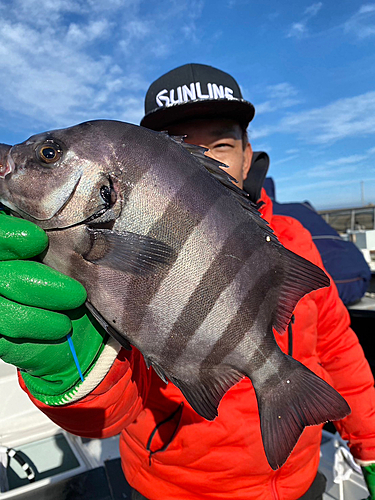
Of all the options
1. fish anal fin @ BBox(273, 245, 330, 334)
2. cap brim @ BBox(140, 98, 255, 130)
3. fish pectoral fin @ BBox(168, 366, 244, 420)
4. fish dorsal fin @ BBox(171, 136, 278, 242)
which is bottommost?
fish pectoral fin @ BBox(168, 366, 244, 420)

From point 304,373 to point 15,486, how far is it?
2.38 m

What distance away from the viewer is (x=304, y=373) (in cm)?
133

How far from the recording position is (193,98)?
208 cm

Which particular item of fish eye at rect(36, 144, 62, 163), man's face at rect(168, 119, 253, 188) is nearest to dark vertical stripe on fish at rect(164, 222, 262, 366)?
fish eye at rect(36, 144, 62, 163)

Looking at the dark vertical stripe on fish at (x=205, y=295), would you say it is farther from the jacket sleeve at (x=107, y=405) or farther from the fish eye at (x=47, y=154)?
the fish eye at (x=47, y=154)

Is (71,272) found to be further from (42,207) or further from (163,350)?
(163,350)

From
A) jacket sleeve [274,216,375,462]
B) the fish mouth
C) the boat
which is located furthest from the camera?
the boat

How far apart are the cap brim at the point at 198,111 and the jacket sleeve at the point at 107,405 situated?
1300 mm

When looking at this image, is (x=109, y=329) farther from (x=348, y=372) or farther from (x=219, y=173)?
(x=348, y=372)

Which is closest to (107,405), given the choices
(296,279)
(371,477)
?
(296,279)

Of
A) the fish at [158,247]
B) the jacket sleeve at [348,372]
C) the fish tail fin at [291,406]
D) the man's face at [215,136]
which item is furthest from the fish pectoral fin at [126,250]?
the jacket sleeve at [348,372]

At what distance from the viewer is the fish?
1129mm

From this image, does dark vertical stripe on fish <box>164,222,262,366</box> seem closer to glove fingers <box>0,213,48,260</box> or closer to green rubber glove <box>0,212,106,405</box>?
green rubber glove <box>0,212,106,405</box>

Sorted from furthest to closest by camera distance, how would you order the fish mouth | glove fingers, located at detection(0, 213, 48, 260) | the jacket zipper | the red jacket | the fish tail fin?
1. the jacket zipper
2. the red jacket
3. the fish tail fin
4. the fish mouth
5. glove fingers, located at detection(0, 213, 48, 260)
